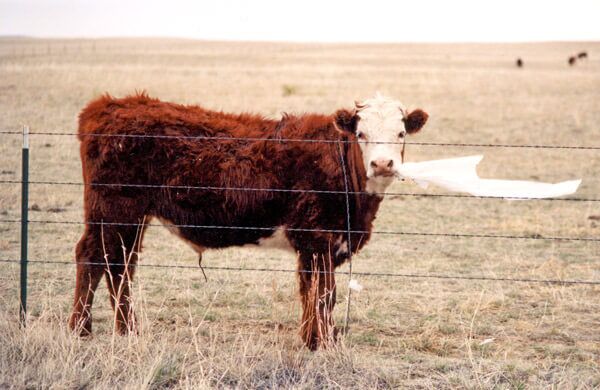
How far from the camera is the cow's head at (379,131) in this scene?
18.3ft

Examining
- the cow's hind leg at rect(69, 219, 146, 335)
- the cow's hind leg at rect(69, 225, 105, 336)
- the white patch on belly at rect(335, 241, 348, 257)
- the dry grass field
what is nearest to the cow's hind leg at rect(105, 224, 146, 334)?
the cow's hind leg at rect(69, 219, 146, 335)

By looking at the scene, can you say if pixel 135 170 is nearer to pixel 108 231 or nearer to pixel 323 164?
pixel 108 231

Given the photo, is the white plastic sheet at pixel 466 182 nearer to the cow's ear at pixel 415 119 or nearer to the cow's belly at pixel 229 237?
the cow's ear at pixel 415 119

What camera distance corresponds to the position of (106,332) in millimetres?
6227

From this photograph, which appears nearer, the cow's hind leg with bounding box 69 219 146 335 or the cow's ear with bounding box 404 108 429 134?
the cow's hind leg with bounding box 69 219 146 335

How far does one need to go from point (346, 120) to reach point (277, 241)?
3.60 feet

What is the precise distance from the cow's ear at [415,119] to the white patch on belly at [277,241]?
133 cm

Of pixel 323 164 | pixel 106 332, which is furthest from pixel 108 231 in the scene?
pixel 323 164

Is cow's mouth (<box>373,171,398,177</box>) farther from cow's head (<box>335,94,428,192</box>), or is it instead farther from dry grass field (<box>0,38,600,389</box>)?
dry grass field (<box>0,38,600,389</box>)

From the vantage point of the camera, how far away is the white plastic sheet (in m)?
5.55

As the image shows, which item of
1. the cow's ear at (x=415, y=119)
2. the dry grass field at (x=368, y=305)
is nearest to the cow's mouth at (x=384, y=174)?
the cow's ear at (x=415, y=119)

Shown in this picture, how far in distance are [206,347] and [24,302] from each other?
1375 millimetres

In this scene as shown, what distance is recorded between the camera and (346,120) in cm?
594

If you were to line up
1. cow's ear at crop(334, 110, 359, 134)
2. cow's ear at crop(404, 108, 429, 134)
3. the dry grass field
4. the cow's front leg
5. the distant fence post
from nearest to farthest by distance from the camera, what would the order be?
the dry grass field < the distant fence post < the cow's front leg < cow's ear at crop(334, 110, 359, 134) < cow's ear at crop(404, 108, 429, 134)
